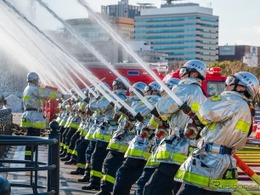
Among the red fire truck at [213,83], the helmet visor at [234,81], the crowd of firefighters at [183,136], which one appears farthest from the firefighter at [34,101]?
the helmet visor at [234,81]

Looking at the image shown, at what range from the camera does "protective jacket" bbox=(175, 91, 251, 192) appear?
24.7 ft

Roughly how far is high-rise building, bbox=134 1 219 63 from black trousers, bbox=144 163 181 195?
156 metres

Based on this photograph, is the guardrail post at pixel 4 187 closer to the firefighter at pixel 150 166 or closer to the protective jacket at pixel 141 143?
the firefighter at pixel 150 166

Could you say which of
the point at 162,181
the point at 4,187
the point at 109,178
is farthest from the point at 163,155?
the point at 4,187

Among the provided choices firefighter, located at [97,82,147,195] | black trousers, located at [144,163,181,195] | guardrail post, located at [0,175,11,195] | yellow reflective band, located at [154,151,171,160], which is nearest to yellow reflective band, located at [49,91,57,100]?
firefighter, located at [97,82,147,195]

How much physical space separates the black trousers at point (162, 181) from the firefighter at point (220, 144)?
90 cm

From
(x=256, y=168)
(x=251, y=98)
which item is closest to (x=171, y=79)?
(x=251, y=98)

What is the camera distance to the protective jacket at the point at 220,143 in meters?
7.53

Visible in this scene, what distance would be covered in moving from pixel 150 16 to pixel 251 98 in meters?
159

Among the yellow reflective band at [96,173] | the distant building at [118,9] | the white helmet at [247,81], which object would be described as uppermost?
the distant building at [118,9]

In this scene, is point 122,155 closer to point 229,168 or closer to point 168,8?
point 229,168

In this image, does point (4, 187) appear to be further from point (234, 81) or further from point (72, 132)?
point (72, 132)

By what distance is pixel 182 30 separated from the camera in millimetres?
172375

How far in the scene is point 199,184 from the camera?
7527 millimetres
